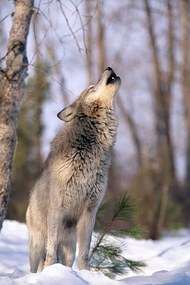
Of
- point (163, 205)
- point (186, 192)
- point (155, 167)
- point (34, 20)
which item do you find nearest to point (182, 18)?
point (186, 192)

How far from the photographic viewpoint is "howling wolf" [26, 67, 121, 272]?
22.3 feet

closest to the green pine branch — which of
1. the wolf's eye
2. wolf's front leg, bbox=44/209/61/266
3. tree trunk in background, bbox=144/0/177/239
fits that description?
wolf's front leg, bbox=44/209/61/266

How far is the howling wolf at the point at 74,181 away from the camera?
267 inches

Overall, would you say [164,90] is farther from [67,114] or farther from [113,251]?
[67,114]

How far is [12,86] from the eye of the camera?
727 cm

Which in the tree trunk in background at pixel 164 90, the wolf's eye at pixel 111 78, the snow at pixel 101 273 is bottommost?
the snow at pixel 101 273

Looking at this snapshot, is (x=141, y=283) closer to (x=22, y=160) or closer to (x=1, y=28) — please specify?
(x=1, y=28)

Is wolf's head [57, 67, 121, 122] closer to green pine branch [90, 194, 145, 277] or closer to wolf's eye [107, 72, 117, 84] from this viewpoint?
wolf's eye [107, 72, 117, 84]

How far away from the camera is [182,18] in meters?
25.5

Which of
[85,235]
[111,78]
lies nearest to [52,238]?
[85,235]

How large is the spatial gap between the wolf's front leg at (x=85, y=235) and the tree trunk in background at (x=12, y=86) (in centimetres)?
84

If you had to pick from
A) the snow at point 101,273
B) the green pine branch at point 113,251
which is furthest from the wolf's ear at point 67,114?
the snow at point 101,273

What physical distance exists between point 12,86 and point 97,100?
91cm

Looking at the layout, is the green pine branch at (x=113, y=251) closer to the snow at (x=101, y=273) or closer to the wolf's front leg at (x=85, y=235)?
the snow at (x=101, y=273)
